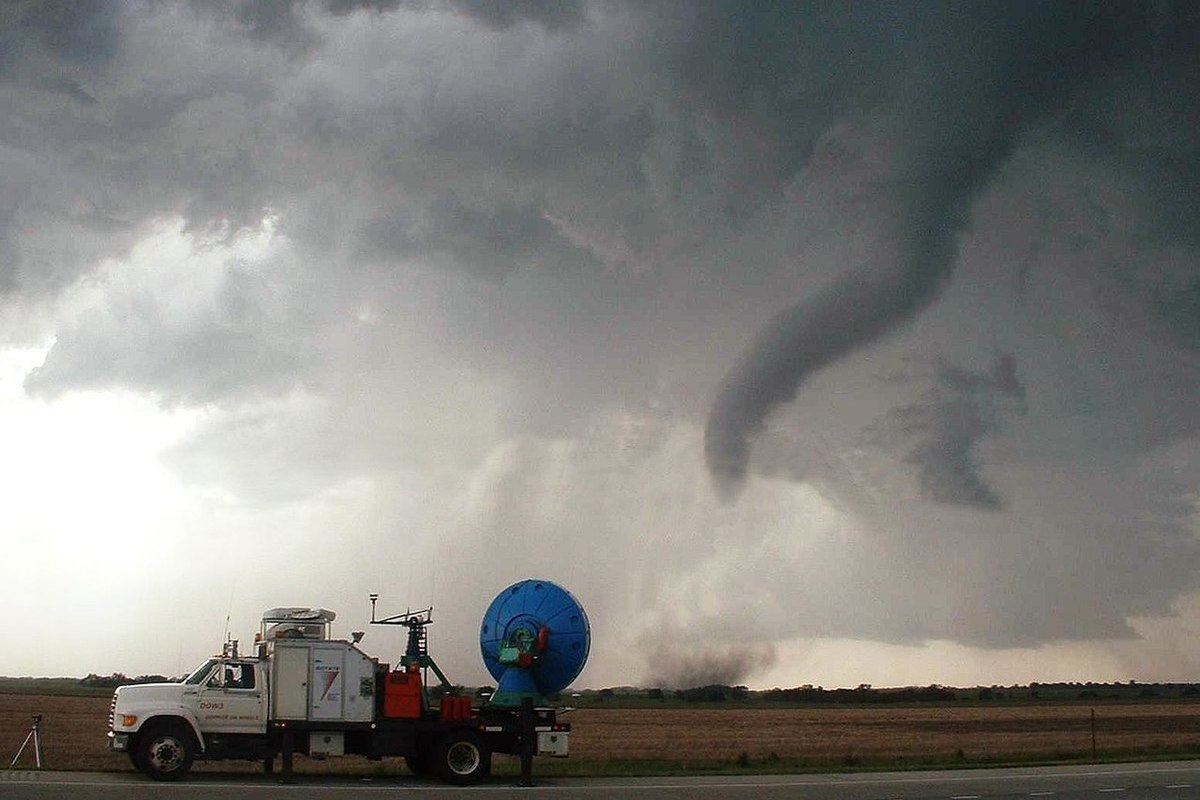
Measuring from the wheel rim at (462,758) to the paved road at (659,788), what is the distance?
2.59 ft

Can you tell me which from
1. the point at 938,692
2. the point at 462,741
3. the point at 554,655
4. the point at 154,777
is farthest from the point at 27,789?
the point at 938,692

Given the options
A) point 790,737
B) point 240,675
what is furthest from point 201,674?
point 790,737

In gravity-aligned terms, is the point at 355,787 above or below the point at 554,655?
below

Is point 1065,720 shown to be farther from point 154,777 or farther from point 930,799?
point 154,777

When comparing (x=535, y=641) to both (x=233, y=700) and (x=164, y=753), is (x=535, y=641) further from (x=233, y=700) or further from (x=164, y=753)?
(x=164, y=753)

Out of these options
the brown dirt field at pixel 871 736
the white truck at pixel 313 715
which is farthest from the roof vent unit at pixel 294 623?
the brown dirt field at pixel 871 736

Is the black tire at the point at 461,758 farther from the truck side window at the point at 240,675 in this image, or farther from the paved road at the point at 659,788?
the truck side window at the point at 240,675

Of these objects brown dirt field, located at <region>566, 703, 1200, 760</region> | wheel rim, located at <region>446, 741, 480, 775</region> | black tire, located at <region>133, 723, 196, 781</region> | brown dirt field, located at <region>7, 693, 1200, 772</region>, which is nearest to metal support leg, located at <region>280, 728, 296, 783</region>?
black tire, located at <region>133, 723, 196, 781</region>

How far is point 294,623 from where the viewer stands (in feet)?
91.4

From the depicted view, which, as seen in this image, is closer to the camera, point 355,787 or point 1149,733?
point 355,787

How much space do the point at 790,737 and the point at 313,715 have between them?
123 feet

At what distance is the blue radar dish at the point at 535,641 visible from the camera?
99.3 ft

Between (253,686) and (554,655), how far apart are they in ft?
24.7

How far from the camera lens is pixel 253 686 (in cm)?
2688
